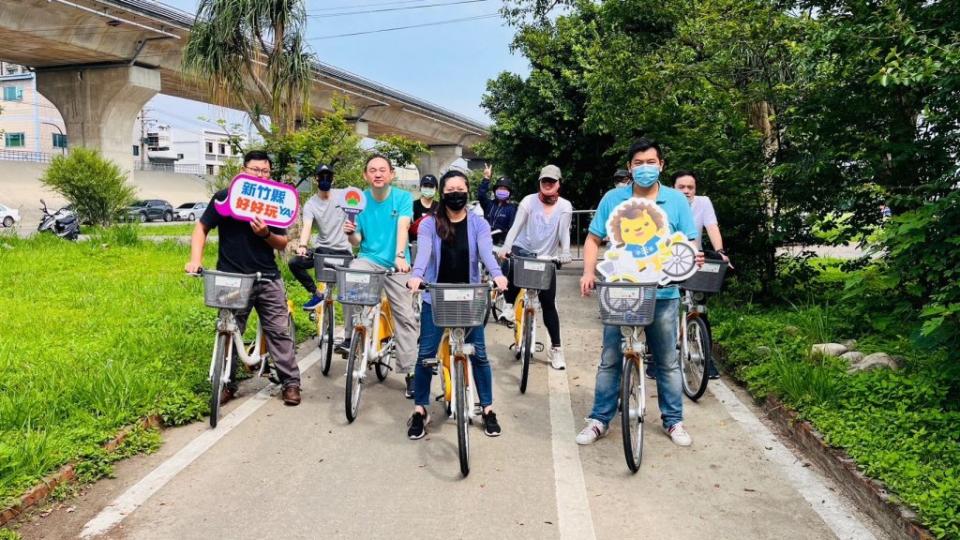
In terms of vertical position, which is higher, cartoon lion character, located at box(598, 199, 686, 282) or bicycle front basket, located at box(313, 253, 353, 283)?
cartoon lion character, located at box(598, 199, 686, 282)

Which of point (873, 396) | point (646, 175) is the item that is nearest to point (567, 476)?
point (646, 175)

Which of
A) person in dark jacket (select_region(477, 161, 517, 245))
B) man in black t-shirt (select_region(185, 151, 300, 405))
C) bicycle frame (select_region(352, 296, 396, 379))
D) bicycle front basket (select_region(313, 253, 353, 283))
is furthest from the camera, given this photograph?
person in dark jacket (select_region(477, 161, 517, 245))

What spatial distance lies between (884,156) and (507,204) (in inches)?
179

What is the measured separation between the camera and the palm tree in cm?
1404

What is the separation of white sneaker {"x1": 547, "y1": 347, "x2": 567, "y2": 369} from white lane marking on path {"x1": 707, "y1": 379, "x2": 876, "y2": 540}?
1577 mm

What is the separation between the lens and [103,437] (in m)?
4.77

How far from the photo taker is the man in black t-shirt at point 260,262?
5.47 meters

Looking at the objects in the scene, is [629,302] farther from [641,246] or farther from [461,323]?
[461,323]

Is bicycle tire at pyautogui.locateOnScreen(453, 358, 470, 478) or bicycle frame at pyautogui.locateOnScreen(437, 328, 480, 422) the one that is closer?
bicycle tire at pyautogui.locateOnScreen(453, 358, 470, 478)

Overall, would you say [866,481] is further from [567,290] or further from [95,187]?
[95,187]

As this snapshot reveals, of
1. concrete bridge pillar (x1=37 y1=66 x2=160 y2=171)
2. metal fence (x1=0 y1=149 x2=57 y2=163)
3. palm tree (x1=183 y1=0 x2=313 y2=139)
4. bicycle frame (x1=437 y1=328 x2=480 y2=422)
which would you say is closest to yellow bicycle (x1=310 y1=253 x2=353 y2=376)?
bicycle frame (x1=437 y1=328 x2=480 y2=422)

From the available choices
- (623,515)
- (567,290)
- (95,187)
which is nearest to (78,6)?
(95,187)

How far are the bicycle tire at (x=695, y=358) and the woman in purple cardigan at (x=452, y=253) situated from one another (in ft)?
6.62

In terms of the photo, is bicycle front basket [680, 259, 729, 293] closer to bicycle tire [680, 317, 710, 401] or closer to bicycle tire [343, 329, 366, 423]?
bicycle tire [680, 317, 710, 401]
